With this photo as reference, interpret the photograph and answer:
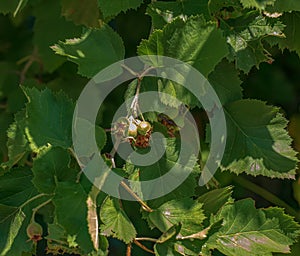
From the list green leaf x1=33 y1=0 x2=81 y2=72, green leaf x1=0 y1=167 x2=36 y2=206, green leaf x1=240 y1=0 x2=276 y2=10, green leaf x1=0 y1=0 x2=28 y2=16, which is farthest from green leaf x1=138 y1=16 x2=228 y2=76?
green leaf x1=33 y1=0 x2=81 y2=72

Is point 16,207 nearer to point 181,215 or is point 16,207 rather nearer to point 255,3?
point 181,215

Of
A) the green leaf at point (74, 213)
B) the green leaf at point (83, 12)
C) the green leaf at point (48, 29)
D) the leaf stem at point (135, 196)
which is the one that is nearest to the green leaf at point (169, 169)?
the leaf stem at point (135, 196)

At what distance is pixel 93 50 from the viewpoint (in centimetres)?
101

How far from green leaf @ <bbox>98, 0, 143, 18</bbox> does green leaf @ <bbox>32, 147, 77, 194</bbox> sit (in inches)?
9.3

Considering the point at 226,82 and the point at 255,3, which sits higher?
the point at 255,3

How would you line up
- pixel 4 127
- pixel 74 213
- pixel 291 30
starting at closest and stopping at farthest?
1. pixel 74 213
2. pixel 291 30
3. pixel 4 127

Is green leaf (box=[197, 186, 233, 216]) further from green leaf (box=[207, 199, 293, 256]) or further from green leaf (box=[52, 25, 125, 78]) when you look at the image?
green leaf (box=[52, 25, 125, 78])

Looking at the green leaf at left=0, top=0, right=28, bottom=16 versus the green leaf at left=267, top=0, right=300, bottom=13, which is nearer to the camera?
the green leaf at left=267, top=0, right=300, bottom=13

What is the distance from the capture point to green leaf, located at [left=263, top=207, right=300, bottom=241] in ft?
3.44

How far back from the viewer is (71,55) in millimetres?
994

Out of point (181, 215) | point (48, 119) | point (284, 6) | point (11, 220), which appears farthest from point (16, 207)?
point (284, 6)

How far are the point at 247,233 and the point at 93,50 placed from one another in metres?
0.35

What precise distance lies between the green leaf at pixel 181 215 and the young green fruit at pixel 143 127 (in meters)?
0.10

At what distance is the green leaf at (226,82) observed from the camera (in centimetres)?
111
